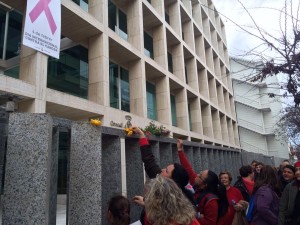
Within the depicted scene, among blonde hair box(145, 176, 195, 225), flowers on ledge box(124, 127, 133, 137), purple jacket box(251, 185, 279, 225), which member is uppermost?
flowers on ledge box(124, 127, 133, 137)

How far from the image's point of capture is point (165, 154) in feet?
27.1

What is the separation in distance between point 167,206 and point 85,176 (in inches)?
123

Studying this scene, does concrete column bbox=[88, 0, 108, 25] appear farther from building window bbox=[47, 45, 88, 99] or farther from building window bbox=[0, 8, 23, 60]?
building window bbox=[0, 8, 23, 60]

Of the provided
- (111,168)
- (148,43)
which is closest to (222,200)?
(111,168)

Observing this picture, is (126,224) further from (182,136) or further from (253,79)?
(182,136)

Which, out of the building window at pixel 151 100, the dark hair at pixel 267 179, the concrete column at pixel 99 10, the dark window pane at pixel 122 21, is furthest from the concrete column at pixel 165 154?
the dark window pane at pixel 122 21

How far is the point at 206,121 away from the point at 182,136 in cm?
655

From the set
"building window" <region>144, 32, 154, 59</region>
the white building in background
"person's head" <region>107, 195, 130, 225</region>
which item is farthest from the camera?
the white building in background

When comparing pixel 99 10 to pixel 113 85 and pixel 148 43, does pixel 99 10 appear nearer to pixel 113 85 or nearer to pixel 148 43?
pixel 113 85

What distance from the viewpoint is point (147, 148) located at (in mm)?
4316

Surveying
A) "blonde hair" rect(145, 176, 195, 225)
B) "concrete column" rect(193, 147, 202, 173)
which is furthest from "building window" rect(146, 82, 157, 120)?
"blonde hair" rect(145, 176, 195, 225)

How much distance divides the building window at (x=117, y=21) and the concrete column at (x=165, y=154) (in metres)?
9.07

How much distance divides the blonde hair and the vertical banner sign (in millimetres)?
7804

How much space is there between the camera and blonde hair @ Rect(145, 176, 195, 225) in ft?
7.06
